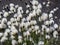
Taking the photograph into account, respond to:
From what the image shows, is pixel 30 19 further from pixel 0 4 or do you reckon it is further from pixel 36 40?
pixel 0 4

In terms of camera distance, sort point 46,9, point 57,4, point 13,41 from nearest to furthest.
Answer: point 13,41
point 46,9
point 57,4

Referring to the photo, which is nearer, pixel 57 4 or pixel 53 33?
pixel 53 33

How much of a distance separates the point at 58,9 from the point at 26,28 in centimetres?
209

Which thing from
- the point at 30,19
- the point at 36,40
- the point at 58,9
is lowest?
the point at 36,40

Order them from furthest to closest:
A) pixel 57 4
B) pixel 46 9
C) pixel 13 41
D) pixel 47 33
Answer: pixel 57 4
pixel 46 9
pixel 47 33
pixel 13 41

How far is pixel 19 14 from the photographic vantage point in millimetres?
3820

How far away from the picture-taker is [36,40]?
3688 mm

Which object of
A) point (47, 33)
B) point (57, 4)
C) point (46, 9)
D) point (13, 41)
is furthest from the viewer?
point (57, 4)

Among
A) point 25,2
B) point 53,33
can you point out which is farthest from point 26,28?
point 25,2

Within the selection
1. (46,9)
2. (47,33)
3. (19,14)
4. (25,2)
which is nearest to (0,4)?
(25,2)

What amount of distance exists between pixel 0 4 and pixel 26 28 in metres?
2.43

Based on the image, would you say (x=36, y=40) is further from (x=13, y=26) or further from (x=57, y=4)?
(x=57, y=4)

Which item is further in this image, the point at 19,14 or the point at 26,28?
the point at 19,14

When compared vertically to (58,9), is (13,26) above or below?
below
